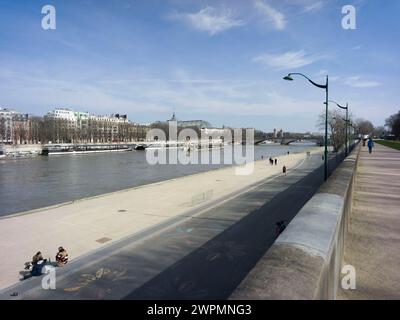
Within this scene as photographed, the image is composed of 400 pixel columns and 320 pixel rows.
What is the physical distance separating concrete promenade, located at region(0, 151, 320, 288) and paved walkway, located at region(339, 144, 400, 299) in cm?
801

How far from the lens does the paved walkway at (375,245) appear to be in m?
4.43

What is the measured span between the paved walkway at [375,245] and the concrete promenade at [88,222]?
801 cm

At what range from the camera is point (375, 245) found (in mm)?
6035

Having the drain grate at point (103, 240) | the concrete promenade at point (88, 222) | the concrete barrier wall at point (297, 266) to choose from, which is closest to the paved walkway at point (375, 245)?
the concrete barrier wall at point (297, 266)

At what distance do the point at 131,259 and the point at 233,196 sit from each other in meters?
12.0

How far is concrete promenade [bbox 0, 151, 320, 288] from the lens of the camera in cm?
1119

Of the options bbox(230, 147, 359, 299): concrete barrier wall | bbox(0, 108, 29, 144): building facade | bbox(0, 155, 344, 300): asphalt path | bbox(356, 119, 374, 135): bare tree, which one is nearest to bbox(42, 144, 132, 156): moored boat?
bbox(0, 108, 29, 144): building facade

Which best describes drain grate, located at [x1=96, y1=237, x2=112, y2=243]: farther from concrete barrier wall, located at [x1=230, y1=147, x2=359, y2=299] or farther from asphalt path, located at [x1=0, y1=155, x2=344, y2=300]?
concrete barrier wall, located at [x1=230, y1=147, x2=359, y2=299]

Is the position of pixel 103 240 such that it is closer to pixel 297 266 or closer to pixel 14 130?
pixel 297 266

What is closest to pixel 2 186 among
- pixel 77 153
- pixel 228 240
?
pixel 228 240

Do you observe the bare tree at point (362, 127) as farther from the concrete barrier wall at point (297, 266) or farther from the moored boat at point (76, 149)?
the concrete barrier wall at point (297, 266)
